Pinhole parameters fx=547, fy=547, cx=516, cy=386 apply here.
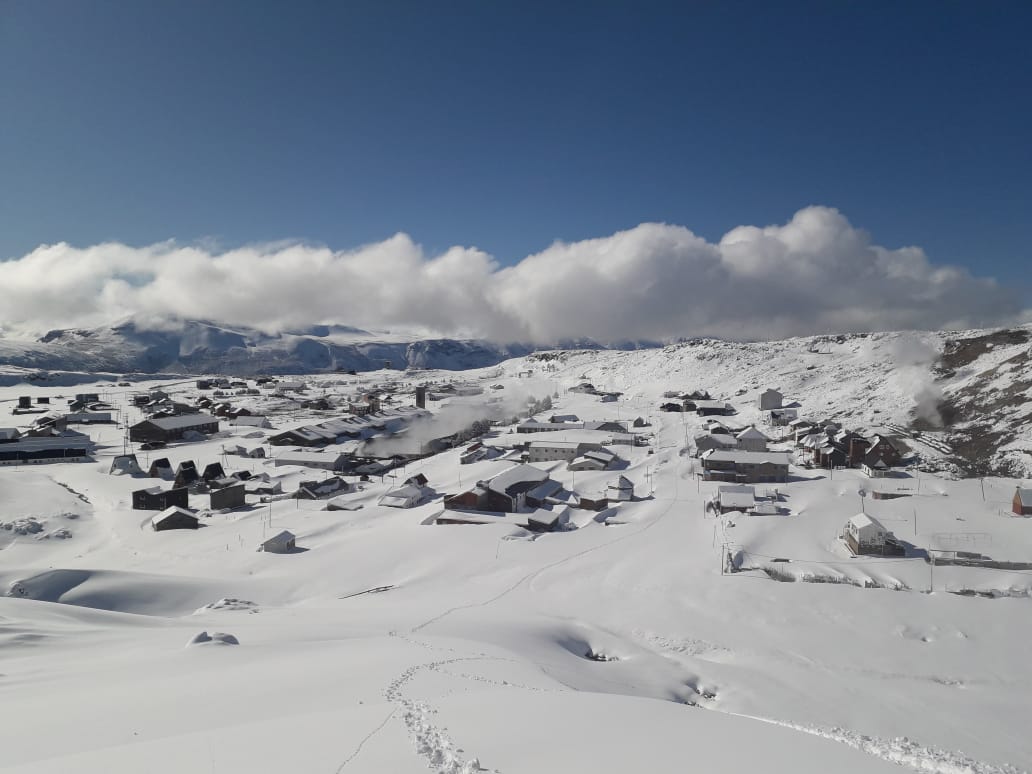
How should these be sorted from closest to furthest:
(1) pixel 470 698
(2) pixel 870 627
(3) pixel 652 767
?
(3) pixel 652 767 < (1) pixel 470 698 < (2) pixel 870 627

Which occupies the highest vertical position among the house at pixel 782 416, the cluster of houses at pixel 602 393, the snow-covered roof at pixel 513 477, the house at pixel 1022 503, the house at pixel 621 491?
the cluster of houses at pixel 602 393

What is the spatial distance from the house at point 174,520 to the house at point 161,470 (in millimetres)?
13647

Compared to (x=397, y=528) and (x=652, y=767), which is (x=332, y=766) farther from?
(x=397, y=528)

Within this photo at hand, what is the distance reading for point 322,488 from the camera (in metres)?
38.8

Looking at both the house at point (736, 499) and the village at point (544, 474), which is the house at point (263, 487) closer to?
the village at point (544, 474)

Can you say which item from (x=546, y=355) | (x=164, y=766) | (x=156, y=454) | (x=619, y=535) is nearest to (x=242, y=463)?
(x=156, y=454)

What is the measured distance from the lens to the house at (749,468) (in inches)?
1471

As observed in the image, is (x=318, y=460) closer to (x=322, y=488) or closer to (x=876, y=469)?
(x=322, y=488)

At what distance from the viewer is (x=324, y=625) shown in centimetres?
1680

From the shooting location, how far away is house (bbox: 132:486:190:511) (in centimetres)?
3509

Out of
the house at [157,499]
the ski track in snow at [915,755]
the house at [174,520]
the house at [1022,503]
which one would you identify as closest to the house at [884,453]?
the house at [1022,503]

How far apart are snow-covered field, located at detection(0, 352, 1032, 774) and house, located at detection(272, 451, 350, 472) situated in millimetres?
9332

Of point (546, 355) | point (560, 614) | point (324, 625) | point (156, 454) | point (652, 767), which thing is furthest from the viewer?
point (546, 355)

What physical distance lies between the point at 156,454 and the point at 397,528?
3582cm
